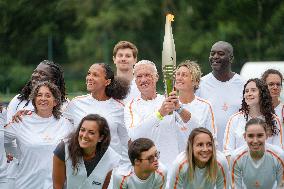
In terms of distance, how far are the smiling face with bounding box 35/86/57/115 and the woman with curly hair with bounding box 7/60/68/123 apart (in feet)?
0.94

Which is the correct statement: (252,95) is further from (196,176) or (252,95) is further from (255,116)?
(196,176)

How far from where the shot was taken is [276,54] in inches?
1026

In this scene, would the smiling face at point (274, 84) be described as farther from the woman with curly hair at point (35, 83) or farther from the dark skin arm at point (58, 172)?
the dark skin arm at point (58, 172)

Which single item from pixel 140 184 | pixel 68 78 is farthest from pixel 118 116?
pixel 68 78

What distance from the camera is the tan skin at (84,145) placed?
7.76 meters

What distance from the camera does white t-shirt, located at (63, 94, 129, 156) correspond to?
28.7 feet

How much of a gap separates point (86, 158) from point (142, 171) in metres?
0.56

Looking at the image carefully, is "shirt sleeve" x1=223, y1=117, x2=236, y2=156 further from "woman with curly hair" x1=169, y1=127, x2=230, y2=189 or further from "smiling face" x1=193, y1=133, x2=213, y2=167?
"smiling face" x1=193, y1=133, x2=213, y2=167

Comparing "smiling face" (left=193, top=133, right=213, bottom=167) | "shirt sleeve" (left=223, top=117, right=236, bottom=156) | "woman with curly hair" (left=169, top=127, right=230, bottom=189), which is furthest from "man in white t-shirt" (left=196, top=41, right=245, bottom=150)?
"smiling face" (left=193, top=133, right=213, bottom=167)

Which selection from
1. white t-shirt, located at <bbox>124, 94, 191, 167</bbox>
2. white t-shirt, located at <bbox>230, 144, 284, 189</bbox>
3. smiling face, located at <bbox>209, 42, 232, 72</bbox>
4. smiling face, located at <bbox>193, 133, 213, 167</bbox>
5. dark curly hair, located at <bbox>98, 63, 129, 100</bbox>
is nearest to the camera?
smiling face, located at <bbox>193, 133, 213, 167</bbox>

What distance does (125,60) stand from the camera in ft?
31.9

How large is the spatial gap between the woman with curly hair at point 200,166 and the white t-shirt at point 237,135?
0.70 metres

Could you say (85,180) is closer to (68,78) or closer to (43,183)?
(43,183)

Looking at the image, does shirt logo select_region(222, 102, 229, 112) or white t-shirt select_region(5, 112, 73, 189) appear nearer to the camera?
white t-shirt select_region(5, 112, 73, 189)
